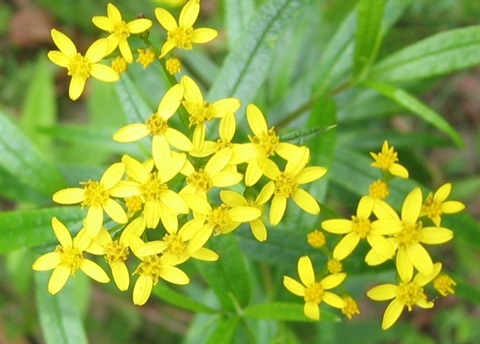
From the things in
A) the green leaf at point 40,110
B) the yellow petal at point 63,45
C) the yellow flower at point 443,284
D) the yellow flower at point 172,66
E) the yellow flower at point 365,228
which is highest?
the green leaf at point 40,110

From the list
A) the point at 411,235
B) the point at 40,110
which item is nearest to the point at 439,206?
the point at 411,235

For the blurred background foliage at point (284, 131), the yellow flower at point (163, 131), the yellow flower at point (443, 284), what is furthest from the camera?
the blurred background foliage at point (284, 131)

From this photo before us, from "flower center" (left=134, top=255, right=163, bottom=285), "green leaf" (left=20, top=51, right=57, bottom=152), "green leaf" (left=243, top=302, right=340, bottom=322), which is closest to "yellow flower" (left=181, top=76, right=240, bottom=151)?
"flower center" (left=134, top=255, right=163, bottom=285)

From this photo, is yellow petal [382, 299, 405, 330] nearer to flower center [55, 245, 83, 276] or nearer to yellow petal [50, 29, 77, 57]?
flower center [55, 245, 83, 276]

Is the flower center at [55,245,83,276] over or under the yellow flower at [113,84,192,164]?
under

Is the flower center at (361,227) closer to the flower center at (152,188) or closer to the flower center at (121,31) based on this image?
the flower center at (152,188)

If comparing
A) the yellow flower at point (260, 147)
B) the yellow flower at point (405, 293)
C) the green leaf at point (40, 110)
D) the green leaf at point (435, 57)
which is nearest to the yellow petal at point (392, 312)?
the yellow flower at point (405, 293)
